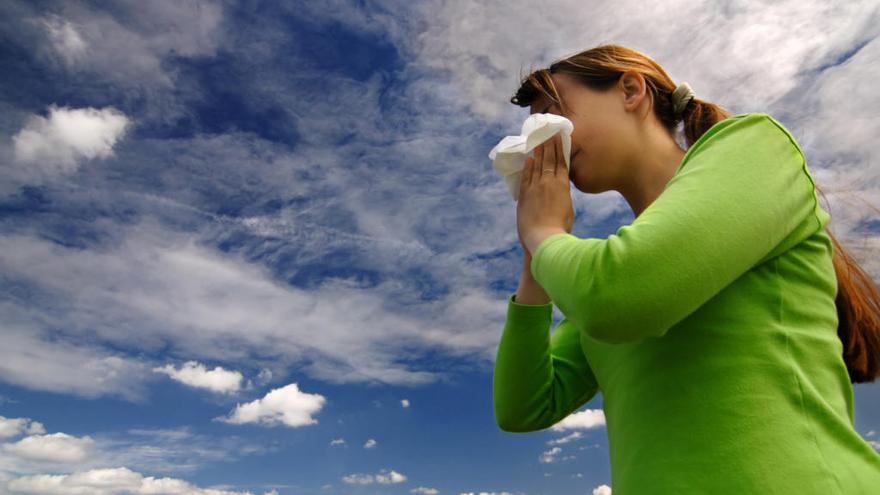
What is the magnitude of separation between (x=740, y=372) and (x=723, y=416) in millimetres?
145

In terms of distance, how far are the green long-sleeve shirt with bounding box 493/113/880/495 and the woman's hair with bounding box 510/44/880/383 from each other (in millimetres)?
321

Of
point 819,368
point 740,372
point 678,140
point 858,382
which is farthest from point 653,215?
point 858,382

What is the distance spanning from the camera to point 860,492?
1.79 metres

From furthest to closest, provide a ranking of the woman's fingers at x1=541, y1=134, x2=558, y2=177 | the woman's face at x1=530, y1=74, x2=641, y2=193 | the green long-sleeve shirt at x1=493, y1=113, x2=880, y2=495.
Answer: the woman's face at x1=530, y1=74, x2=641, y2=193 < the woman's fingers at x1=541, y1=134, x2=558, y2=177 < the green long-sleeve shirt at x1=493, y1=113, x2=880, y2=495

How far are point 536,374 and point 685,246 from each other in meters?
1.38

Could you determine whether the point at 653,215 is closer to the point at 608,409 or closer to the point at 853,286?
the point at 608,409

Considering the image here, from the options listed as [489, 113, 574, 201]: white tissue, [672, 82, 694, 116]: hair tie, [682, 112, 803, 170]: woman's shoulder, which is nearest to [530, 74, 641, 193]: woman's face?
[489, 113, 574, 201]: white tissue

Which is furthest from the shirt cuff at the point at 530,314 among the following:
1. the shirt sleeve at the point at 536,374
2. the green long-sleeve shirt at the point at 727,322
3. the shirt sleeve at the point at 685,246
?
the shirt sleeve at the point at 685,246

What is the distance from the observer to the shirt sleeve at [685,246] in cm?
183

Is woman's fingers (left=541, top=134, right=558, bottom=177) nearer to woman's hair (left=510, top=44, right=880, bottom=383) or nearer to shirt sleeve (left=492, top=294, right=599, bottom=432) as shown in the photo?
woman's hair (left=510, top=44, right=880, bottom=383)

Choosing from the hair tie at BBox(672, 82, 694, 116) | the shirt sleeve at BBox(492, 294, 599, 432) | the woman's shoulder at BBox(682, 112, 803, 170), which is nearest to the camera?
the woman's shoulder at BBox(682, 112, 803, 170)

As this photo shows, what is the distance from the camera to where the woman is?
72.0 inches

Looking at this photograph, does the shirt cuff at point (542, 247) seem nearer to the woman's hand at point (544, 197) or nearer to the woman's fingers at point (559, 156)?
the woman's hand at point (544, 197)

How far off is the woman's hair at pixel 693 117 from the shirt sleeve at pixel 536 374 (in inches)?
39.7
